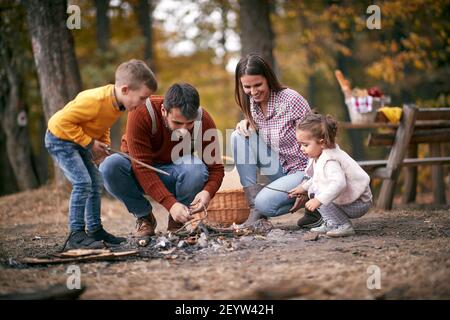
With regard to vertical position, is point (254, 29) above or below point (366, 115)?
above

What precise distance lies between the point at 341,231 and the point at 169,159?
5.03ft

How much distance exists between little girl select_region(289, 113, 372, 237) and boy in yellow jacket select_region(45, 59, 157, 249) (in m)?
1.24

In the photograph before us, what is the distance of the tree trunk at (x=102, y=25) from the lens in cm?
1248

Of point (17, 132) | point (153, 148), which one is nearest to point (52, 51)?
point (17, 132)

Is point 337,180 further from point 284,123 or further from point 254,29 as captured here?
→ point 254,29

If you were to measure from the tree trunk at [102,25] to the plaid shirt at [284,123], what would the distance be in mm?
8308

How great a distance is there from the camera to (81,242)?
4020 millimetres

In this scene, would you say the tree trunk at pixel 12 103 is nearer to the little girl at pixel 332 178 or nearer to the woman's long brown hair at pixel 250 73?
the woman's long brown hair at pixel 250 73

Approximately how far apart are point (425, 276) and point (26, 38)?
8.80 metres

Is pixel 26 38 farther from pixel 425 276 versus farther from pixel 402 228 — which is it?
pixel 425 276

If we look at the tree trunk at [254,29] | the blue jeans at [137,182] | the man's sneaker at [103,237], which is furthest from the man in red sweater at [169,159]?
the tree trunk at [254,29]

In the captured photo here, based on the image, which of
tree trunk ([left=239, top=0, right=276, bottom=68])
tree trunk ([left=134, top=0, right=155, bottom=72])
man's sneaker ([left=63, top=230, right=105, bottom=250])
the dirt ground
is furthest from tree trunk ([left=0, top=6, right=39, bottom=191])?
man's sneaker ([left=63, top=230, right=105, bottom=250])
